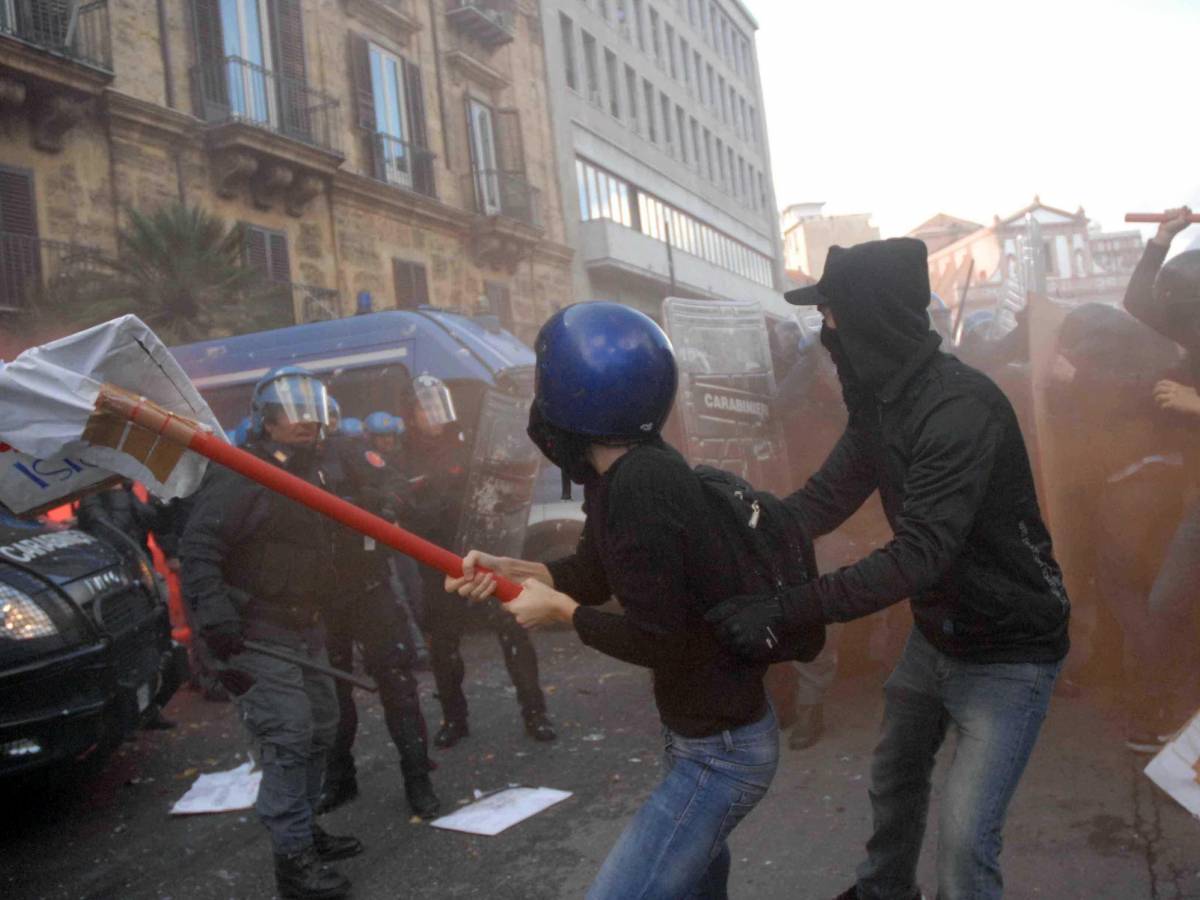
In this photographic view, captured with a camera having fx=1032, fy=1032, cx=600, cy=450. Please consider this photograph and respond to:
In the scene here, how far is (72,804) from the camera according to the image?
16.1 ft

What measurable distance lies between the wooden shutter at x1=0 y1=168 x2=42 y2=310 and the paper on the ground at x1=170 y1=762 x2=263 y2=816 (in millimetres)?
8877

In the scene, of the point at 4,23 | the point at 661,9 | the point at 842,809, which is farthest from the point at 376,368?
the point at 661,9

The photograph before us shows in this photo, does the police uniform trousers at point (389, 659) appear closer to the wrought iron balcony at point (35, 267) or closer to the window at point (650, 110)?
the wrought iron balcony at point (35, 267)

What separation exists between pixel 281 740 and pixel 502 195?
19.1 metres

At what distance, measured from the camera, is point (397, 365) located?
8.44 m

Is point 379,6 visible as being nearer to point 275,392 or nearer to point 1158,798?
point 275,392

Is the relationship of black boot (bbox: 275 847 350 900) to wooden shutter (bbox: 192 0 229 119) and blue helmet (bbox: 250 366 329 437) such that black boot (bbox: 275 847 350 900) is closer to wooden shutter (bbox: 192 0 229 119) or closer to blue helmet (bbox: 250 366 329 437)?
blue helmet (bbox: 250 366 329 437)

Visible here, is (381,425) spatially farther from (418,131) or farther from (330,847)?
(418,131)

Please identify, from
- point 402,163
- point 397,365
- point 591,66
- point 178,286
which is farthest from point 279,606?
point 591,66

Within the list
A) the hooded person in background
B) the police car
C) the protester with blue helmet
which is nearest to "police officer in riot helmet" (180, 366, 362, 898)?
the police car

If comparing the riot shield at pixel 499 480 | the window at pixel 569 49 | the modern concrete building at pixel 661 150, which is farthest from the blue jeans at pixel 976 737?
the window at pixel 569 49

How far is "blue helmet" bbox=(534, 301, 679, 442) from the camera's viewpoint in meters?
1.98

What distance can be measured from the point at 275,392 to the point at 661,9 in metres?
32.8

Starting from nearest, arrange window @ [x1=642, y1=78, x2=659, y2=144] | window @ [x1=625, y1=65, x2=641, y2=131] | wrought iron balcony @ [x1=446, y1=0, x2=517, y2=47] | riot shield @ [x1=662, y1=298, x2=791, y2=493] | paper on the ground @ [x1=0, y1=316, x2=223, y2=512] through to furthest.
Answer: paper on the ground @ [x1=0, y1=316, x2=223, y2=512]
riot shield @ [x1=662, y1=298, x2=791, y2=493]
wrought iron balcony @ [x1=446, y1=0, x2=517, y2=47]
window @ [x1=625, y1=65, x2=641, y2=131]
window @ [x1=642, y1=78, x2=659, y2=144]
